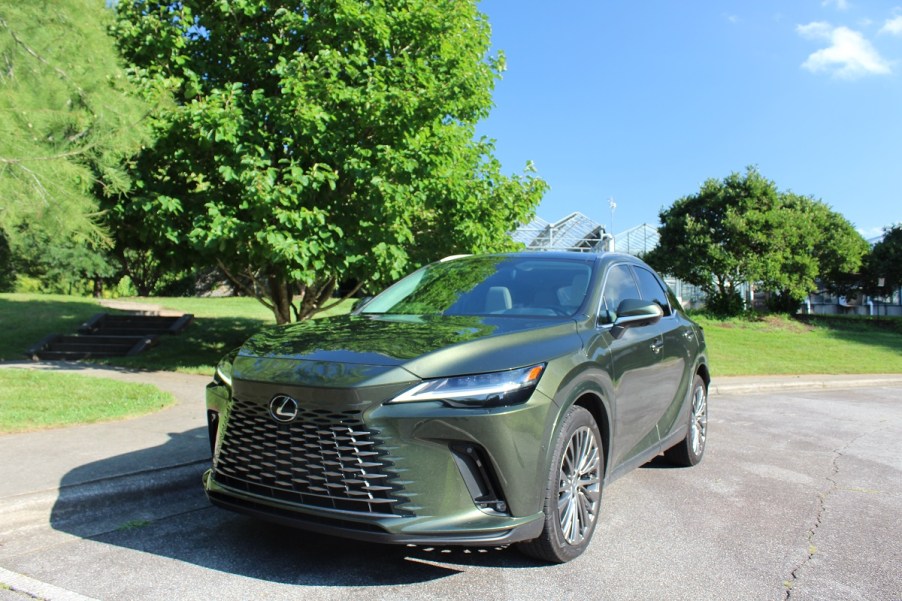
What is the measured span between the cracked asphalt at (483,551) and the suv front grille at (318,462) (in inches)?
18.8

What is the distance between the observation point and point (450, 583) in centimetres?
358

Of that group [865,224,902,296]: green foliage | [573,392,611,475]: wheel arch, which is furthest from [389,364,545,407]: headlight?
[865,224,902,296]: green foliage

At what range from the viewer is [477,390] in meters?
3.37

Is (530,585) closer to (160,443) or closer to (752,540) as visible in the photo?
(752,540)

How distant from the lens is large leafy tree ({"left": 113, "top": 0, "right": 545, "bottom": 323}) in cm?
1009

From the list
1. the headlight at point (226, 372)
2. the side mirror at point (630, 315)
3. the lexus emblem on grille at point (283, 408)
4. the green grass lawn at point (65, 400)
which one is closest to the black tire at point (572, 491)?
the side mirror at point (630, 315)

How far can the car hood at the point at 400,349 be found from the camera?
11.1 ft

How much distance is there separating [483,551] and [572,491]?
2.07 feet

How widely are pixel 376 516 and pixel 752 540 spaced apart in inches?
101

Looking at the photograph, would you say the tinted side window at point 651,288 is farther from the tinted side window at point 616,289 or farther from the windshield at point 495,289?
the windshield at point 495,289

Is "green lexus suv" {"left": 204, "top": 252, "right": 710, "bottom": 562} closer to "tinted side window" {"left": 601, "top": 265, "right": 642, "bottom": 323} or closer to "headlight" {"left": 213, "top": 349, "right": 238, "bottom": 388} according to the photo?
"headlight" {"left": 213, "top": 349, "right": 238, "bottom": 388}

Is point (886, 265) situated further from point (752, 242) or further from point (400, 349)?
point (400, 349)

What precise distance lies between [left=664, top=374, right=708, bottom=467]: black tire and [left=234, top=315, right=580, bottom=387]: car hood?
8.69 feet

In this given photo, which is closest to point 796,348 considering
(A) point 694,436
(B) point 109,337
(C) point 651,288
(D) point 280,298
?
(D) point 280,298
